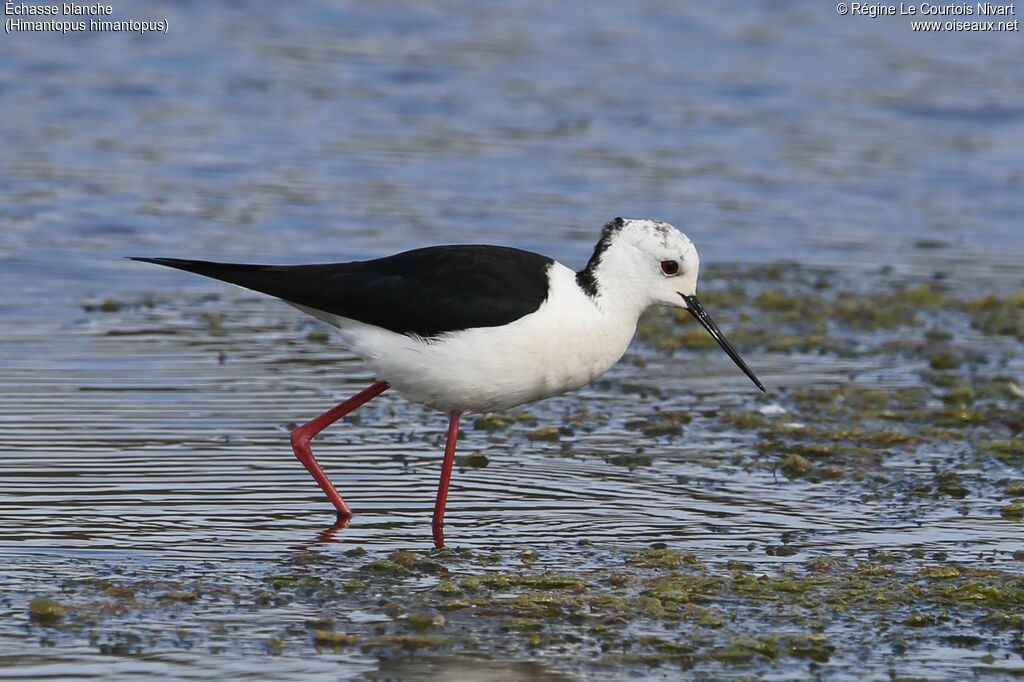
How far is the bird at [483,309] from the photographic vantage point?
19.1ft

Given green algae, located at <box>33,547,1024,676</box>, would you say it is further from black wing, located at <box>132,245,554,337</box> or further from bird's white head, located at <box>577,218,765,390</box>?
bird's white head, located at <box>577,218,765,390</box>

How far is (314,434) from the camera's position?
636 centimetres

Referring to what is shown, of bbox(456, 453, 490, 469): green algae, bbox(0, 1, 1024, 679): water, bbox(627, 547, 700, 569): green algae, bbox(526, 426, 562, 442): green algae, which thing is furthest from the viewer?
bbox(526, 426, 562, 442): green algae

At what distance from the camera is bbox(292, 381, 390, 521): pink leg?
19.7 ft

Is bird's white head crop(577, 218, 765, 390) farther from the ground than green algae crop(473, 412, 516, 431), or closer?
farther from the ground

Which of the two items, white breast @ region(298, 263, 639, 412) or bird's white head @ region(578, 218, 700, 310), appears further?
bird's white head @ region(578, 218, 700, 310)

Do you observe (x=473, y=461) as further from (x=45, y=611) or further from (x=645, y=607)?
(x=45, y=611)

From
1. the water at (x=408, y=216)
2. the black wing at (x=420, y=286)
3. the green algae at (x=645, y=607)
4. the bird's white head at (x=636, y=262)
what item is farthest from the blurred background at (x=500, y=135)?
the green algae at (x=645, y=607)

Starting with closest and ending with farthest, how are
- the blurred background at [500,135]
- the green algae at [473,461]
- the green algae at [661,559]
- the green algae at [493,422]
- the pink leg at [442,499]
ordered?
1. the green algae at [661,559]
2. the pink leg at [442,499]
3. the green algae at [473,461]
4. the green algae at [493,422]
5. the blurred background at [500,135]

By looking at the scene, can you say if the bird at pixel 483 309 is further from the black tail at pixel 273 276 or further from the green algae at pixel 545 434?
the green algae at pixel 545 434

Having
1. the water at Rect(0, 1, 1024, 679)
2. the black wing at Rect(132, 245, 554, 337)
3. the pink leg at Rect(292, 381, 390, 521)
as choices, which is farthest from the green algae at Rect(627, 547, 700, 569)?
the pink leg at Rect(292, 381, 390, 521)

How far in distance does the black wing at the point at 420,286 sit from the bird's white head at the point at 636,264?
20 centimetres

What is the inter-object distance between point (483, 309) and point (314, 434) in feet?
3.16

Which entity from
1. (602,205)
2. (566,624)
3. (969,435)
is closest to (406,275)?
(566,624)
